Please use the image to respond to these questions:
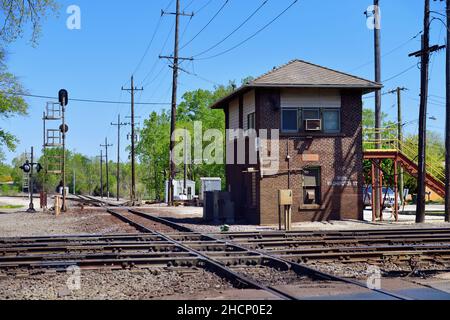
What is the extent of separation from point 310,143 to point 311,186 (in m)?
1.83

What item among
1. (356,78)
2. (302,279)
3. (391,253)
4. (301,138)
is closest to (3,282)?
(302,279)

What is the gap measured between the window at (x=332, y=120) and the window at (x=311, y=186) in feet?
6.03

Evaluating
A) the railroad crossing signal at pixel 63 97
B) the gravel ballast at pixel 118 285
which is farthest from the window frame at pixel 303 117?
the railroad crossing signal at pixel 63 97

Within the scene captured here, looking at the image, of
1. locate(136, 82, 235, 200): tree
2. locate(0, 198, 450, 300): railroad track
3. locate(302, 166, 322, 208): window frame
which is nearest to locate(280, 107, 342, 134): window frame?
locate(302, 166, 322, 208): window frame

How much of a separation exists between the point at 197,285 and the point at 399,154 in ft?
68.4

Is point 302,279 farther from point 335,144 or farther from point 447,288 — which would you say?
point 335,144

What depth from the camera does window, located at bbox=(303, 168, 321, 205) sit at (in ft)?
88.0

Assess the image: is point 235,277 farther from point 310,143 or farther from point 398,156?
point 398,156

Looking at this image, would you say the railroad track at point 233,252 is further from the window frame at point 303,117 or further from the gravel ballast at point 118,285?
the window frame at point 303,117

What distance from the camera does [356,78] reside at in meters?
27.3

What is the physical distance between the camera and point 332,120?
27.1 meters

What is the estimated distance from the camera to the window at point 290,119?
26719mm

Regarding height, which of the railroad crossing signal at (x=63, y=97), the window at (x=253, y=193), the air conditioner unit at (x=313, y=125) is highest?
the railroad crossing signal at (x=63, y=97)

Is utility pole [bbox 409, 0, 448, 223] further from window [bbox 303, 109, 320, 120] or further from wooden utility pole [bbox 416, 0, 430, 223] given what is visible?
window [bbox 303, 109, 320, 120]
